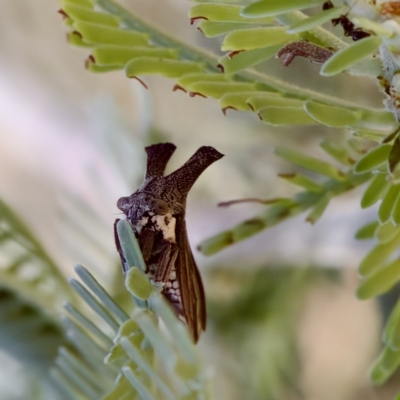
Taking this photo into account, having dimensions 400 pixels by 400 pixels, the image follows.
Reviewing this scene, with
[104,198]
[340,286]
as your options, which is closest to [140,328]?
[104,198]

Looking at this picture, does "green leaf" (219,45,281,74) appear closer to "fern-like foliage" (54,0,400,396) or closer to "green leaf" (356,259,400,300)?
"fern-like foliage" (54,0,400,396)

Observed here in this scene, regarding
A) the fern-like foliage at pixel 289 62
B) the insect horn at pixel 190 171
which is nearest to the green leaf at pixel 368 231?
the fern-like foliage at pixel 289 62

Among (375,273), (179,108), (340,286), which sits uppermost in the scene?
(179,108)

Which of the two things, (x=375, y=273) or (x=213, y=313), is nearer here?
(x=375, y=273)

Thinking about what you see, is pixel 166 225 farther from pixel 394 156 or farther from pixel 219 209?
pixel 219 209

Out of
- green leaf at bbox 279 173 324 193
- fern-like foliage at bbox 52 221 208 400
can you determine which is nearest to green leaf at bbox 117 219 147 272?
fern-like foliage at bbox 52 221 208 400

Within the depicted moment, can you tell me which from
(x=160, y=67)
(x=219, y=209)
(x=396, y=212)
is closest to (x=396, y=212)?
(x=396, y=212)

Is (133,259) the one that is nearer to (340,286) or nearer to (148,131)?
(148,131)

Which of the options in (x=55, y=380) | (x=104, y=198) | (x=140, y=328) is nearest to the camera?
(x=140, y=328)
